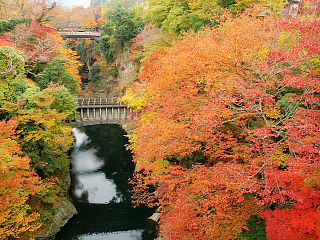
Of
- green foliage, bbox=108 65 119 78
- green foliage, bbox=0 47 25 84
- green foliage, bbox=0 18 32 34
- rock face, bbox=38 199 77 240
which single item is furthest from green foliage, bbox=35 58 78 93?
green foliage, bbox=108 65 119 78

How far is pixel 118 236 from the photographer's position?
1611cm

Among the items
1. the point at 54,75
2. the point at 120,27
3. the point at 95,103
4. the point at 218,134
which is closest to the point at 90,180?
the point at 95,103

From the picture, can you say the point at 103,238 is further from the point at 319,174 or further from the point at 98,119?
the point at 319,174

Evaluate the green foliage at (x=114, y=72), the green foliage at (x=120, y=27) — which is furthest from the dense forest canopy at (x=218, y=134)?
the green foliage at (x=114, y=72)

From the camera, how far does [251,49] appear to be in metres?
11.1

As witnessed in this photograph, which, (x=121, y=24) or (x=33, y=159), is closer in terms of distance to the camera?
(x=33, y=159)

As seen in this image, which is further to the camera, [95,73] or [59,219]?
[95,73]

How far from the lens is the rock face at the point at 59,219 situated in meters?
14.7

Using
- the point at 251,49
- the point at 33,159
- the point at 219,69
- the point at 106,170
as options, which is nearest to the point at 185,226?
the point at 219,69

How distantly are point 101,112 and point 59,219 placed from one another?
11920 millimetres

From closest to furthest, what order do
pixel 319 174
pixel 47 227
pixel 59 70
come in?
pixel 319 174 → pixel 47 227 → pixel 59 70

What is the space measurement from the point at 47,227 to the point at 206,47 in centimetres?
1535

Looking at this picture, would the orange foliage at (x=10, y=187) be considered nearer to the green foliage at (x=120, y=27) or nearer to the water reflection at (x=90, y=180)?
the water reflection at (x=90, y=180)

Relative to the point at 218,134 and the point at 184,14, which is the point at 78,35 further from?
the point at 218,134
